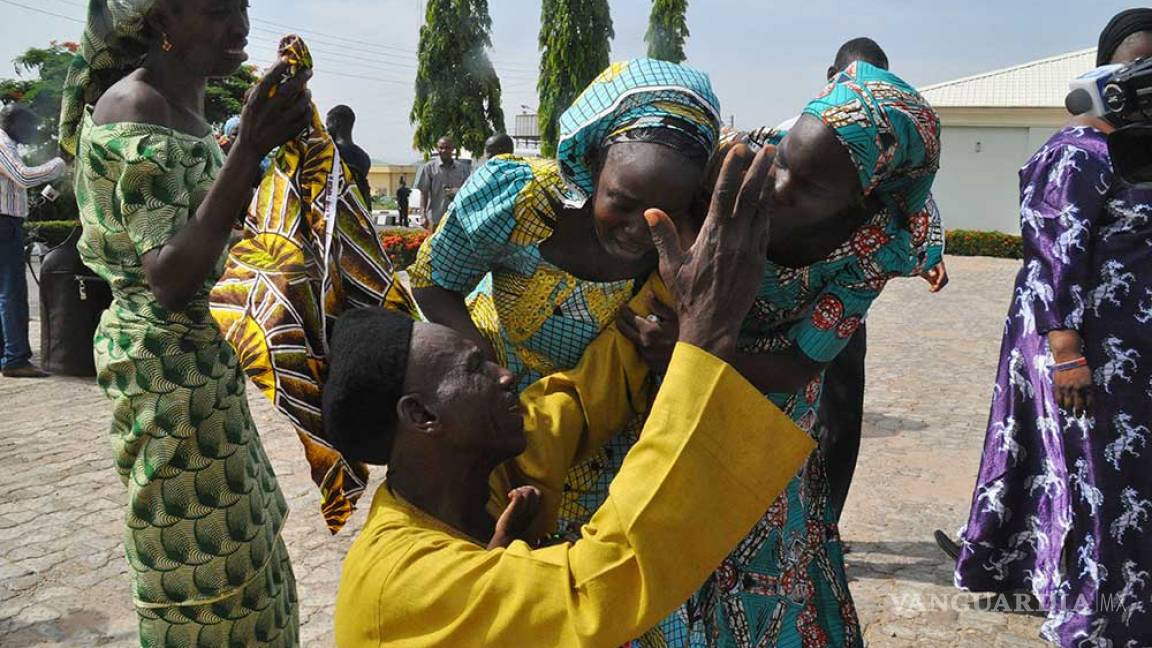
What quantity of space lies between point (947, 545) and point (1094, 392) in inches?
48.4

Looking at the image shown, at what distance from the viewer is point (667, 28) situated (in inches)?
1384

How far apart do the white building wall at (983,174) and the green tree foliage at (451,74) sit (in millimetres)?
16126

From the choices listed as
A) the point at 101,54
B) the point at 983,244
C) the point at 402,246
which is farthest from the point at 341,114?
the point at 983,244

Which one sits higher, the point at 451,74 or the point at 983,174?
the point at 451,74

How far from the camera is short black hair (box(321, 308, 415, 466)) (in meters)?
1.58

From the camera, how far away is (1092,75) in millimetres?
2354

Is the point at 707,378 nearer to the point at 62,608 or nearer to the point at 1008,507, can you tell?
the point at 1008,507

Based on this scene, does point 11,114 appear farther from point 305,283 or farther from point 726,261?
point 726,261

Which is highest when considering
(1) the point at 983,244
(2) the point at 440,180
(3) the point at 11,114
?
(3) the point at 11,114

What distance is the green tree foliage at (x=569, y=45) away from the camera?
1302 inches

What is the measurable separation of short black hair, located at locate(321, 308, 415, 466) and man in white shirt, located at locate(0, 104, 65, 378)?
7.31m

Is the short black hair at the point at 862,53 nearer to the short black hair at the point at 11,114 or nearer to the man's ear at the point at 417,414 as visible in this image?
the man's ear at the point at 417,414

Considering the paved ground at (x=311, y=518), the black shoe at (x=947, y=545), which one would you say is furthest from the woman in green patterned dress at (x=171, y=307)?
the black shoe at (x=947, y=545)

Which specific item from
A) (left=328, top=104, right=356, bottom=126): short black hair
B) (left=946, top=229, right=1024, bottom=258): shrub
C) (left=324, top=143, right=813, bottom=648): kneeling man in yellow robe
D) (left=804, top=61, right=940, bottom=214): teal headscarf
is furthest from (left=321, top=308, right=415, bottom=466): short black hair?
(left=946, top=229, right=1024, bottom=258): shrub
